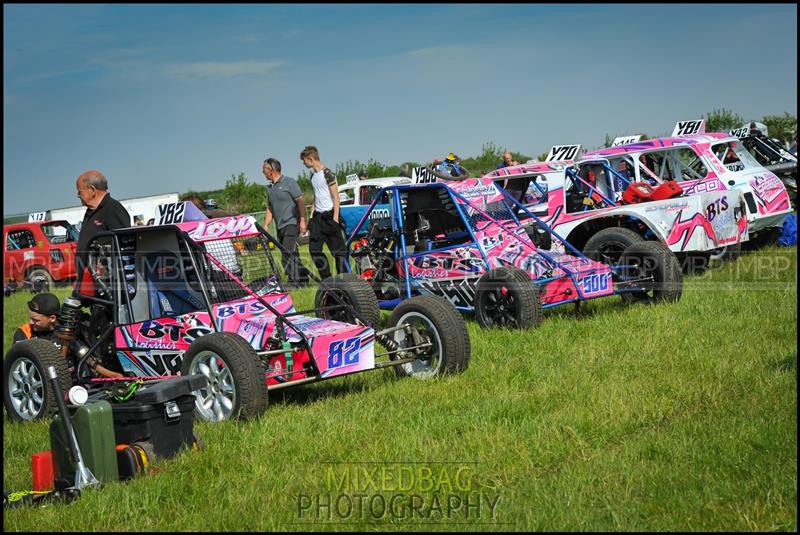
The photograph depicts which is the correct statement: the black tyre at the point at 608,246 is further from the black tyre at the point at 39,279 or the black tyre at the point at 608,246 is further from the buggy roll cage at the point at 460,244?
the black tyre at the point at 39,279

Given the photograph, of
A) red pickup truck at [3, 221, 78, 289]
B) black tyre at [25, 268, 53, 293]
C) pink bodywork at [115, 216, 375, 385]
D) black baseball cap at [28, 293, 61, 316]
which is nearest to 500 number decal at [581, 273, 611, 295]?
pink bodywork at [115, 216, 375, 385]

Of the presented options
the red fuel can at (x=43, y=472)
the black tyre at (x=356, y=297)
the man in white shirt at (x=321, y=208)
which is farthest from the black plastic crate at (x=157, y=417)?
the man in white shirt at (x=321, y=208)

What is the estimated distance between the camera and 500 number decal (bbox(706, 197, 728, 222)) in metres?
11.4

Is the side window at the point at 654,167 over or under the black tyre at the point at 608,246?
over

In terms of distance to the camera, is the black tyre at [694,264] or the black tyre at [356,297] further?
the black tyre at [694,264]

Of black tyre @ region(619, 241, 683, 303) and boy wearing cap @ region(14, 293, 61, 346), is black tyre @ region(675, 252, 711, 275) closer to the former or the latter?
black tyre @ region(619, 241, 683, 303)

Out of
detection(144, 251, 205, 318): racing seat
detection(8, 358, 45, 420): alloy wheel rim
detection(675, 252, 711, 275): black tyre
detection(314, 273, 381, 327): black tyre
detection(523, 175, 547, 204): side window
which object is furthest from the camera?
detection(675, 252, 711, 275): black tyre

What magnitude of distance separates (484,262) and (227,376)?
3950 mm

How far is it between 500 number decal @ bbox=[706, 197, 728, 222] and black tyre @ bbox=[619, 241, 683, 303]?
168 centimetres

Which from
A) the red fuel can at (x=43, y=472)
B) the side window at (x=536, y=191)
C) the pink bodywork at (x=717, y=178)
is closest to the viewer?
the red fuel can at (x=43, y=472)

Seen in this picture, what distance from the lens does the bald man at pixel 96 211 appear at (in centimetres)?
783

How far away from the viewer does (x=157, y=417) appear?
220 inches

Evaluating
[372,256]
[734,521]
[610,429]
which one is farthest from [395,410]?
[372,256]

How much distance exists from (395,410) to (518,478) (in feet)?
5.72
